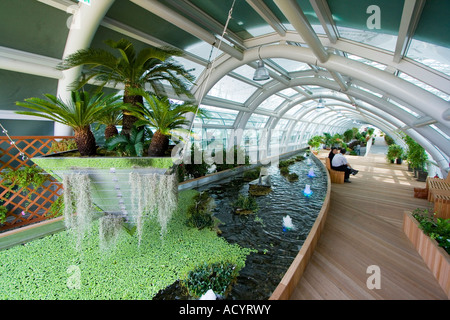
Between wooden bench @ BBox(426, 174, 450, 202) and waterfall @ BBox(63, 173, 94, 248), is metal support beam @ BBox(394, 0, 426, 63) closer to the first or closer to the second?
wooden bench @ BBox(426, 174, 450, 202)

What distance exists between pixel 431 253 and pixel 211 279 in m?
2.91

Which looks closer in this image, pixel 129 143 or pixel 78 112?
pixel 78 112

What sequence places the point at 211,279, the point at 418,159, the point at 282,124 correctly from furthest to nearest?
the point at 282,124 → the point at 418,159 → the point at 211,279

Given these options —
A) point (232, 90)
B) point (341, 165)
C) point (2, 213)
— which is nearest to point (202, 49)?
point (232, 90)

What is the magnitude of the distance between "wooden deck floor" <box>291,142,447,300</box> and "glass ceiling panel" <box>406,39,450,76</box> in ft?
9.76

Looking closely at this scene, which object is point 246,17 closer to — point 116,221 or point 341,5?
point 341,5

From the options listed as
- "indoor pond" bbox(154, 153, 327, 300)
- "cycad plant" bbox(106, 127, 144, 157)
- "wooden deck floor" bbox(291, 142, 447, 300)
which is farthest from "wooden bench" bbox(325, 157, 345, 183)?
"cycad plant" bbox(106, 127, 144, 157)

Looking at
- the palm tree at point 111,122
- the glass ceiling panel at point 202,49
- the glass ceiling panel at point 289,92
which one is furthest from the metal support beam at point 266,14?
the glass ceiling panel at point 289,92

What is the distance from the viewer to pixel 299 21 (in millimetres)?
3764

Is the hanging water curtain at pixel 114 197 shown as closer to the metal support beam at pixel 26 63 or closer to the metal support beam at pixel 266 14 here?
the metal support beam at pixel 26 63

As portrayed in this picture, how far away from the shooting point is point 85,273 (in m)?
2.83

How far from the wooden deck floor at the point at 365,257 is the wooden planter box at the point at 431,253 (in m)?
0.07

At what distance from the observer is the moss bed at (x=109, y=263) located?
2549mm

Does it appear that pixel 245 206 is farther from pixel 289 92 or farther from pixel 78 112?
pixel 289 92
